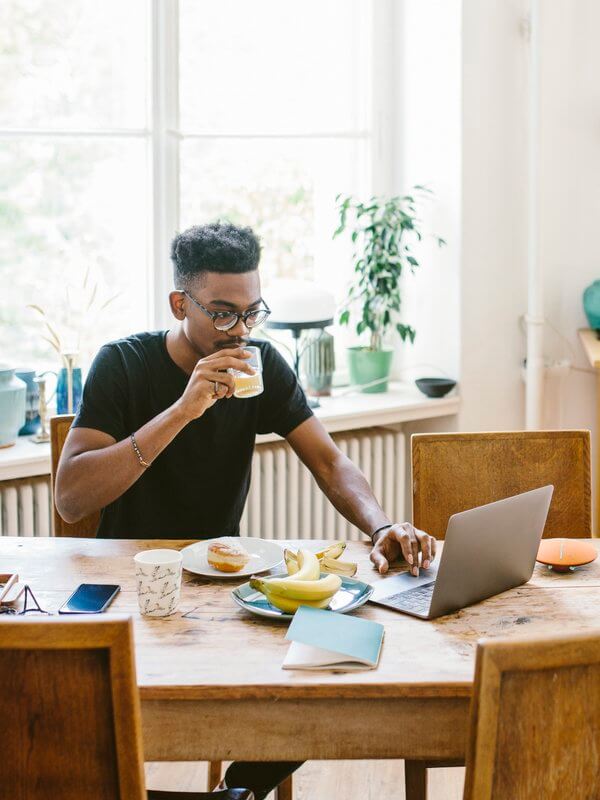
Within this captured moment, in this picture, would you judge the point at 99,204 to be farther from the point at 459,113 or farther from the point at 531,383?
the point at 531,383

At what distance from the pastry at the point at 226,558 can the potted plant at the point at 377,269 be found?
5.45 feet

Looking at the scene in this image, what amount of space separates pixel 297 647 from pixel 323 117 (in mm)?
2361

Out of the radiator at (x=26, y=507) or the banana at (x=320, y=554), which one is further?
the radiator at (x=26, y=507)

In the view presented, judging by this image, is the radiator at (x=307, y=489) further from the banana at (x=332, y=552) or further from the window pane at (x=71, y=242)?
the banana at (x=332, y=552)

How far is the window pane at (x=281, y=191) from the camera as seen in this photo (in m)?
3.23

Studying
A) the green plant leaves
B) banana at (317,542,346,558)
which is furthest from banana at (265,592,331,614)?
the green plant leaves

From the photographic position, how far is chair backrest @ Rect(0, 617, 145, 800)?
1.06 metres

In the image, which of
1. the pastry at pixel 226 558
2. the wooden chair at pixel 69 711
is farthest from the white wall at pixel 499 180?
the wooden chair at pixel 69 711

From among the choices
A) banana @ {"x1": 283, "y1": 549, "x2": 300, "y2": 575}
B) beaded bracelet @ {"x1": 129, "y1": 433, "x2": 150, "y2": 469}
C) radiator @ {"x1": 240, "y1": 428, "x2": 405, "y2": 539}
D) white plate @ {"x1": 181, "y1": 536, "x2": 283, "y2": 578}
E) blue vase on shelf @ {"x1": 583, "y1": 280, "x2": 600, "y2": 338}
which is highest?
blue vase on shelf @ {"x1": 583, "y1": 280, "x2": 600, "y2": 338}

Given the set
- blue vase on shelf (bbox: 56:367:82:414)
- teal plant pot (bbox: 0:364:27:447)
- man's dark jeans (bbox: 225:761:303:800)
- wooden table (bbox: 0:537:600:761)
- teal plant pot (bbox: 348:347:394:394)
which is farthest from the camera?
teal plant pot (bbox: 348:347:394:394)

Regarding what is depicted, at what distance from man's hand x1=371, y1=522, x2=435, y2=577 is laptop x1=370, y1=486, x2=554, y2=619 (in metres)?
0.03

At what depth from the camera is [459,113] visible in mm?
→ 3162

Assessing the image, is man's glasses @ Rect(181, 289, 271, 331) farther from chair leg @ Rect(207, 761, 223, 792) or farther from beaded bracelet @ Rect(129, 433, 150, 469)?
chair leg @ Rect(207, 761, 223, 792)

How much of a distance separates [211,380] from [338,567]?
1.42 feet
